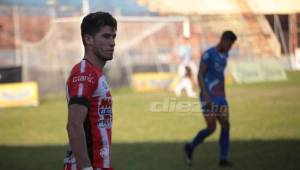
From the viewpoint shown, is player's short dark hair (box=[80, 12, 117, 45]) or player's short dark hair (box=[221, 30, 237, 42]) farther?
player's short dark hair (box=[221, 30, 237, 42])

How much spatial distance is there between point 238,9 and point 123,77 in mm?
14529

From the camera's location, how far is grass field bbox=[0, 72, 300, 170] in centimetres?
1092

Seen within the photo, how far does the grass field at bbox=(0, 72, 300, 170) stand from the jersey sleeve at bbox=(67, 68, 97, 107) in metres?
6.28

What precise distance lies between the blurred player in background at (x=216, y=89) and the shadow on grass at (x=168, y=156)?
46 centimetres

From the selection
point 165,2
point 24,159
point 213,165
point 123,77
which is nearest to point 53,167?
point 24,159

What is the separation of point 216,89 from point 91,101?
21.5ft

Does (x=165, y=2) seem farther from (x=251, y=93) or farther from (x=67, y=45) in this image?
(x=251, y=93)

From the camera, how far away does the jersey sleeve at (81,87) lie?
13.2ft

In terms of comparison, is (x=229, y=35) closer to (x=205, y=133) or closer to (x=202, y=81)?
(x=202, y=81)

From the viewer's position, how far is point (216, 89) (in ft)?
34.6

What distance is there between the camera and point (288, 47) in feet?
144
